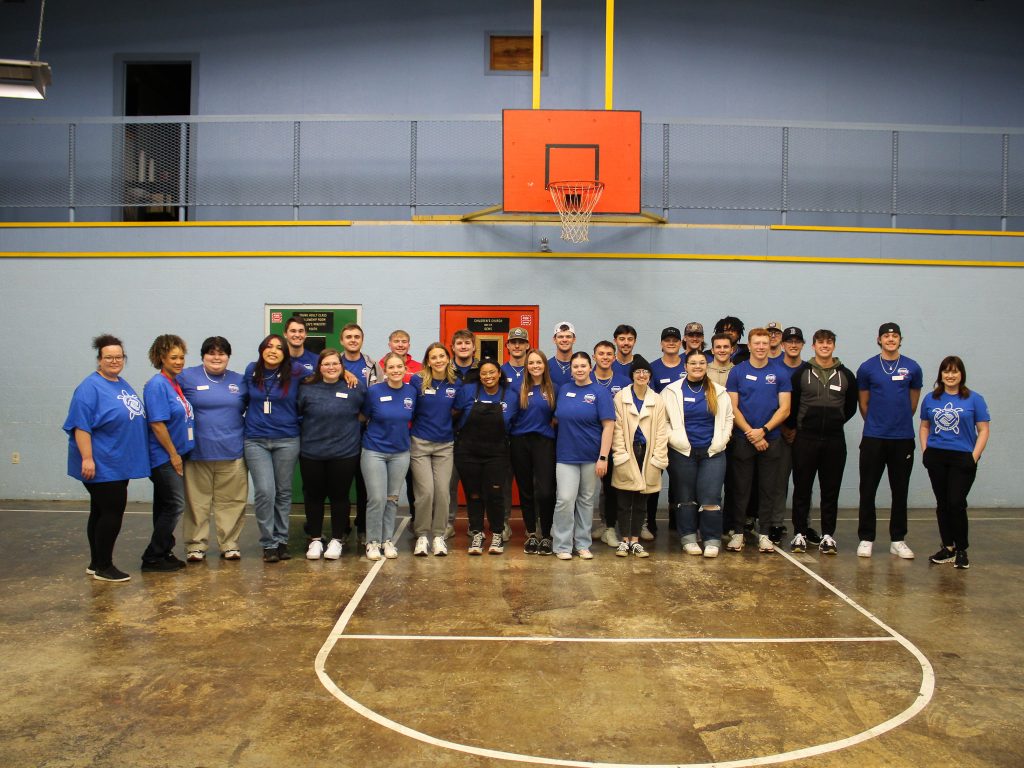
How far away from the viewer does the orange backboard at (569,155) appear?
929 cm

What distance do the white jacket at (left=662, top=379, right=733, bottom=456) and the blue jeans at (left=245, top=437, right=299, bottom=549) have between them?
3.19 m

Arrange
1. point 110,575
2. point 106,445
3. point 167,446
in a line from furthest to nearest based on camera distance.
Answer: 1. point 167,446
2. point 110,575
3. point 106,445

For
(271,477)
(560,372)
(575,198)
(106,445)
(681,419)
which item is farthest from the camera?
(575,198)

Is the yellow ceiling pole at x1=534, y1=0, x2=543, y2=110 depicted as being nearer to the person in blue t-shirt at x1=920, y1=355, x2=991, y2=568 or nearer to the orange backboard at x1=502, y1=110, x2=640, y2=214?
the orange backboard at x1=502, y1=110, x2=640, y2=214

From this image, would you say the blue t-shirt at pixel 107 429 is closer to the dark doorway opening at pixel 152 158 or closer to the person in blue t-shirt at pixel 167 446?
the person in blue t-shirt at pixel 167 446

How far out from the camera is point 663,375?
826 cm

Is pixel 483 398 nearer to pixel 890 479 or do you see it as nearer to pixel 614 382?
pixel 614 382

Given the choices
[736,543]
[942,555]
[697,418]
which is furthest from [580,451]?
[942,555]

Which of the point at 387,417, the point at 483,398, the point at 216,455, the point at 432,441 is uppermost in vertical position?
the point at 483,398

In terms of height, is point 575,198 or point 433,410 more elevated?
point 575,198

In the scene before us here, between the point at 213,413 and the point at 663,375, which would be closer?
the point at 213,413

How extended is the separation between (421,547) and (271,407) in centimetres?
172

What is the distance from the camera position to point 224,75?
38.2ft

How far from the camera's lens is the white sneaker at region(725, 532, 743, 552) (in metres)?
7.78
